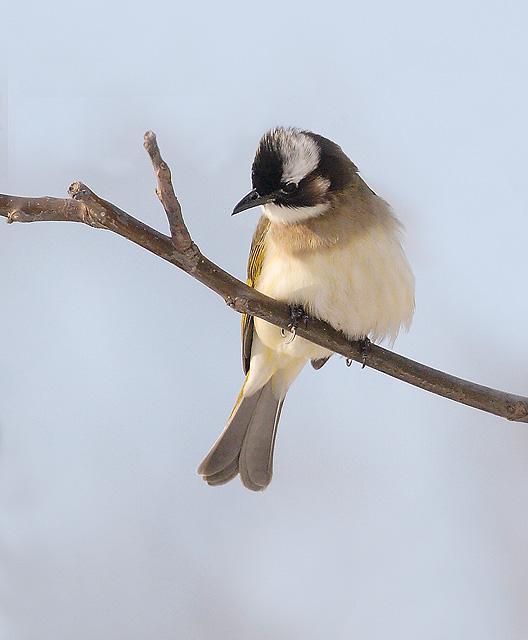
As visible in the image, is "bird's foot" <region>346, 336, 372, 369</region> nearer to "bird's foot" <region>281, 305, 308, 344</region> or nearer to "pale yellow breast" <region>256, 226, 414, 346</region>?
"pale yellow breast" <region>256, 226, 414, 346</region>

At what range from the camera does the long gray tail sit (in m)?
2.03

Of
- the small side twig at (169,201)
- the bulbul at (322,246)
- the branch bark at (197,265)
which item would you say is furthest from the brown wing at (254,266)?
the small side twig at (169,201)

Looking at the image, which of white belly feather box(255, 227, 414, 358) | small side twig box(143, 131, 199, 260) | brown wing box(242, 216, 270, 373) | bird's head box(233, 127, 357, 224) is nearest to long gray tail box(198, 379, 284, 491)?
brown wing box(242, 216, 270, 373)

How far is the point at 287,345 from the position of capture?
189cm

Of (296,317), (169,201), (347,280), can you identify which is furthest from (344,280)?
(169,201)

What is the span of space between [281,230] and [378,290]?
0.25 meters

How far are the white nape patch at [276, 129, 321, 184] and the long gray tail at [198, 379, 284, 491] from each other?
2.01 feet

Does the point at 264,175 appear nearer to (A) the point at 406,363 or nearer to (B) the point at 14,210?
(A) the point at 406,363

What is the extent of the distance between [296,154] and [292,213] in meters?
0.13

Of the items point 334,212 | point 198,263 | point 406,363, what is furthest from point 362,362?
point 198,263

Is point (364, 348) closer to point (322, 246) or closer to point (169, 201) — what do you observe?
point (322, 246)

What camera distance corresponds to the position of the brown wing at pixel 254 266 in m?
1.86

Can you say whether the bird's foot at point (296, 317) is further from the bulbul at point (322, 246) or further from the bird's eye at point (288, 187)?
the bird's eye at point (288, 187)

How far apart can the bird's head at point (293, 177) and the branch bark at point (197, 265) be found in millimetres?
238
